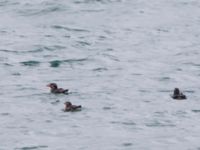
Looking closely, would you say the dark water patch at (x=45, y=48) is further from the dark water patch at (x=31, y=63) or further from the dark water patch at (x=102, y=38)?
the dark water patch at (x=102, y=38)

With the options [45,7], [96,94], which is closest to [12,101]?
[96,94]

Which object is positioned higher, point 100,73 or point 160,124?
point 100,73

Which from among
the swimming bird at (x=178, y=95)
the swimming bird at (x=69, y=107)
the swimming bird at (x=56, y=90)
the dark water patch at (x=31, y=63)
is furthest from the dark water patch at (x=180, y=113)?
the dark water patch at (x=31, y=63)

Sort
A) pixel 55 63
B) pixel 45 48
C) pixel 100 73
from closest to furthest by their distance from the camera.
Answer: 1. pixel 100 73
2. pixel 55 63
3. pixel 45 48

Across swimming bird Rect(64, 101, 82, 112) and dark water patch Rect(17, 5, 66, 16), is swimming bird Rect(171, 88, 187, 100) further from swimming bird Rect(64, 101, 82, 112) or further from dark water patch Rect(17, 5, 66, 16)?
dark water patch Rect(17, 5, 66, 16)

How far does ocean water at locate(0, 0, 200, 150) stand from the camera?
1669cm

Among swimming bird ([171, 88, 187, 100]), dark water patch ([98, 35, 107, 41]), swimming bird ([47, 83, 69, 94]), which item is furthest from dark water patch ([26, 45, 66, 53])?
swimming bird ([171, 88, 187, 100])

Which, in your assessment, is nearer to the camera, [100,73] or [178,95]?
[178,95]

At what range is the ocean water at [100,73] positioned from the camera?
1669 centimetres

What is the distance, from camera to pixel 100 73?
21766 mm

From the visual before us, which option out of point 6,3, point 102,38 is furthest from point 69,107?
point 6,3

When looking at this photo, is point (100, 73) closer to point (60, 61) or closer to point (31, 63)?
point (60, 61)

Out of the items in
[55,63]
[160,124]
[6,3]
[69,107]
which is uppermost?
[6,3]

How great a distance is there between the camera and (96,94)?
64.4 feet
